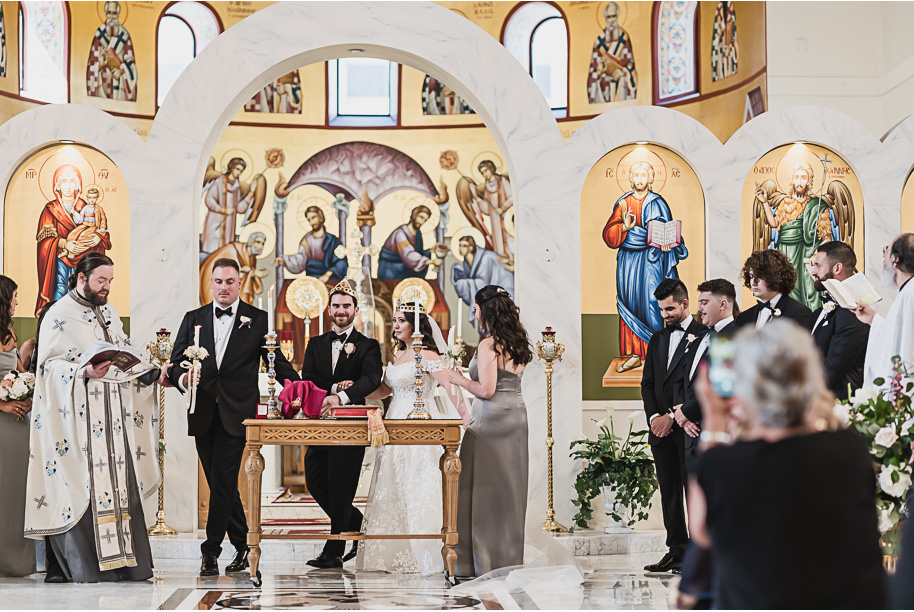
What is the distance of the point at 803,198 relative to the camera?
8383 mm

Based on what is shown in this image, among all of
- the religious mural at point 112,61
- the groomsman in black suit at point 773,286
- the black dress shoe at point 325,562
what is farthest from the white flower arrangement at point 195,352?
the religious mural at point 112,61

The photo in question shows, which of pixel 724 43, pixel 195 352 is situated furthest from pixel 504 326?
pixel 724 43

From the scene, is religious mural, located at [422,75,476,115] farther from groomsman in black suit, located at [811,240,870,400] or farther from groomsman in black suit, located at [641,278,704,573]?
groomsman in black suit, located at [811,240,870,400]

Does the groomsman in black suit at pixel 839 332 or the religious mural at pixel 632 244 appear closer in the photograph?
the groomsman in black suit at pixel 839 332

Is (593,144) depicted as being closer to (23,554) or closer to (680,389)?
(680,389)

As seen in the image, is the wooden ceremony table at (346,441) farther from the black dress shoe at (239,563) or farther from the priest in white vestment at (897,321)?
the priest in white vestment at (897,321)

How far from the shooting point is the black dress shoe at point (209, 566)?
253 inches

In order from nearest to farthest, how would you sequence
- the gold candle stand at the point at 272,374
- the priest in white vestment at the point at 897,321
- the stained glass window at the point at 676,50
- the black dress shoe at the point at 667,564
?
the priest in white vestment at the point at 897,321, the gold candle stand at the point at 272,374, the black dress shoe at the point at 667,564, the stained glass window at the point at 676,50

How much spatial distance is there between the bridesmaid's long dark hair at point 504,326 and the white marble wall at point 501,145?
4.69ft

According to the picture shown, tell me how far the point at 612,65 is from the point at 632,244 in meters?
6.75

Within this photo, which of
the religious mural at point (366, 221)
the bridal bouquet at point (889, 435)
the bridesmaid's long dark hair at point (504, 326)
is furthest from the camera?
the religious mural at point (366, 221)

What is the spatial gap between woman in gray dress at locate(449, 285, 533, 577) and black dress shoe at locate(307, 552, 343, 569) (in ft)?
3.20

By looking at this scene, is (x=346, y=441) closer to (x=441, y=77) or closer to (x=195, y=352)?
(x=195, y=352)

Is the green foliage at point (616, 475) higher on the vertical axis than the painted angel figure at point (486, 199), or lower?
lower
